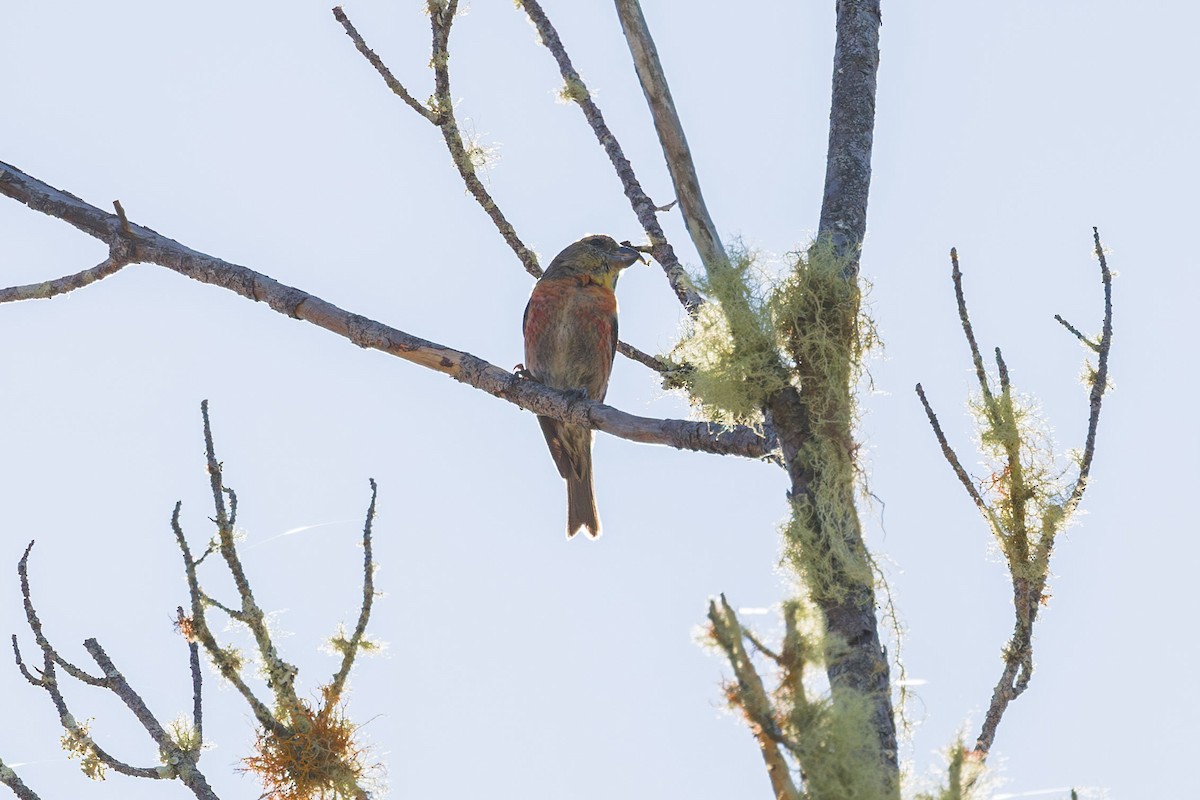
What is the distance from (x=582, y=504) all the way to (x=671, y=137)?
149 inches

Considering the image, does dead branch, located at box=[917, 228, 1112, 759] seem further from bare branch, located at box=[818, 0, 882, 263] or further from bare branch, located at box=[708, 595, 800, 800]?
bare branch, located at box=[708, 595, 800, 800]

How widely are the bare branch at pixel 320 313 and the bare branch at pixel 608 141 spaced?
2.17 feet

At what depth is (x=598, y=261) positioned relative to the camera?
652 centimetres

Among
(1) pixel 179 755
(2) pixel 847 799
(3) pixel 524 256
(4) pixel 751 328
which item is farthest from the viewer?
(3) pixel 524 256

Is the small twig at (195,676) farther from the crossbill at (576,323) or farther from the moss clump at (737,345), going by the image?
the crossbill at (576,323)

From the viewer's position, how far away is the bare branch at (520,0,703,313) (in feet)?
14.7

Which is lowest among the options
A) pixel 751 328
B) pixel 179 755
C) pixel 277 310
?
pixel 179 755

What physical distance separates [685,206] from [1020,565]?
43.9 inches

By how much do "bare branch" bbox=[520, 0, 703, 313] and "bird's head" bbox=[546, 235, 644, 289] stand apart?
1608 millimetres

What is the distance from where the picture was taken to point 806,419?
2.76 meters

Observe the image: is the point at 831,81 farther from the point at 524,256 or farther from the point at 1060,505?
the point at 524,256

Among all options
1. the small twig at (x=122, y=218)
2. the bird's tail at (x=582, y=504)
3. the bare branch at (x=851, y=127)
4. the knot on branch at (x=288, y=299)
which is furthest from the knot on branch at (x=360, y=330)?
the bird's tail at (x=582, y=504)

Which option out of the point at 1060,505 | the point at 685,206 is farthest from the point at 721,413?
the point at 1060,505

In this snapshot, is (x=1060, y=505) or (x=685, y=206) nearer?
(x=1060, y=505)
